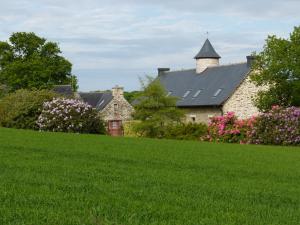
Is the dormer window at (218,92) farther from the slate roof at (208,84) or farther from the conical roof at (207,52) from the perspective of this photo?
the conical roof at (207,52)

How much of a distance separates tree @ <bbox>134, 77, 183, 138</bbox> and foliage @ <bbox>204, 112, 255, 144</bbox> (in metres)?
5.09

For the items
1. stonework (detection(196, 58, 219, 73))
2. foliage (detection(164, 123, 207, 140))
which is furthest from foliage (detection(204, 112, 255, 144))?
stonework (detection(196, 58, 219, 73))

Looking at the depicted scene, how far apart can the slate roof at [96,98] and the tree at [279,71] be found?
101 ft

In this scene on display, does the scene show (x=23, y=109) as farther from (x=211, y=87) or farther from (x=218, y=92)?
(x=211, y=87)

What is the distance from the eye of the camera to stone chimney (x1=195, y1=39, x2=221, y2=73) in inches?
2408

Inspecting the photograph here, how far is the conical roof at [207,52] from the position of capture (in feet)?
202

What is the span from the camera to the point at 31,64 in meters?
66.6

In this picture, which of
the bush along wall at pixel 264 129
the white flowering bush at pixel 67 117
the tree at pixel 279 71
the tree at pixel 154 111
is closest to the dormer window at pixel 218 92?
the tree at pixel 154 111

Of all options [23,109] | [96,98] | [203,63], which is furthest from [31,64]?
[23,109]

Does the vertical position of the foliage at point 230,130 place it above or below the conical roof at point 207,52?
below

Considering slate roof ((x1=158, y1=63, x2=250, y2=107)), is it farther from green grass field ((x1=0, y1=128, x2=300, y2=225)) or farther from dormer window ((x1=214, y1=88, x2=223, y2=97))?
green grass field ((x1=0, y1=128, x2=300, y2=225))

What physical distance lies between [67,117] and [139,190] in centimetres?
2140

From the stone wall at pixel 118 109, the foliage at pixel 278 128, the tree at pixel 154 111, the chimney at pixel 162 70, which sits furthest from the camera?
the chimney at pixel 162 70

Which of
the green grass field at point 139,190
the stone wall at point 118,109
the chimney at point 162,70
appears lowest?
the green grass field at point 139,190
